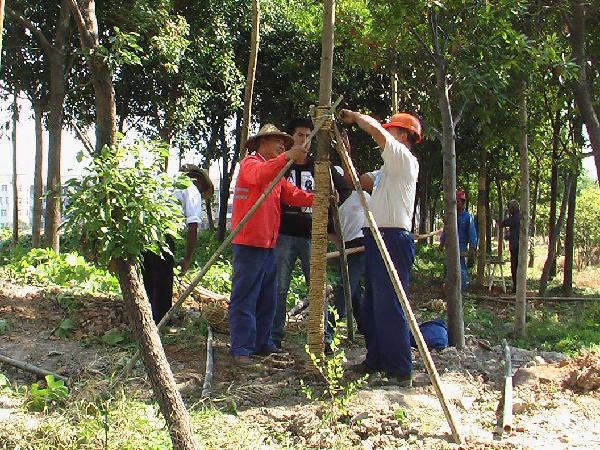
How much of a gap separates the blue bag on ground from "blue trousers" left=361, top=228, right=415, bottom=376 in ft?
3.79

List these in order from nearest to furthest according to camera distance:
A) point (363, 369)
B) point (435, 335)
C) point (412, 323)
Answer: point (412, 323), point (363, 369), point (435, 335)

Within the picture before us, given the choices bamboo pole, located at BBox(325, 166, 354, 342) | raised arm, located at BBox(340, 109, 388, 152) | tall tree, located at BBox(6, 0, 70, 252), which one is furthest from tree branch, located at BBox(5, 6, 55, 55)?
raised arm, located at BBox(340, 109, 388, 152)

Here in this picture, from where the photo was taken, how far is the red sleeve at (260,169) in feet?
15.8

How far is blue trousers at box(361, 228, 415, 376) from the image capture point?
4.63 m

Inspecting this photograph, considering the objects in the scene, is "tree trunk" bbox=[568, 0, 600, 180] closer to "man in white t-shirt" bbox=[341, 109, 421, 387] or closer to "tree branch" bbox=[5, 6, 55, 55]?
"man in white t-shirt" bbox=[341, 109, 421, 387]

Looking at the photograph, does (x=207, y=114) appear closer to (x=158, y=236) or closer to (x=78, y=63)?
(x=78, y=63)

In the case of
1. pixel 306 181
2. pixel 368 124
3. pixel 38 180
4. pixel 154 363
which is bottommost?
pixel 154 363

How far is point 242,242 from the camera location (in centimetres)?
516

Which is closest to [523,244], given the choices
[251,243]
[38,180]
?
[251,243]

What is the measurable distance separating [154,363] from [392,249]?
2.15 metres

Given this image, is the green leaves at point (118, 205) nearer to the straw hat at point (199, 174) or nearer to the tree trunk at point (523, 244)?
the straw hat at point (199, 174)

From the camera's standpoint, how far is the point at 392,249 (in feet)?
15.5

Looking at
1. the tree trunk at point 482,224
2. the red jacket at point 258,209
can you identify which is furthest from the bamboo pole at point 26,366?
→ the tree trunk at point 482,224

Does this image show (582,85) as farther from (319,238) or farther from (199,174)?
(319,238)
